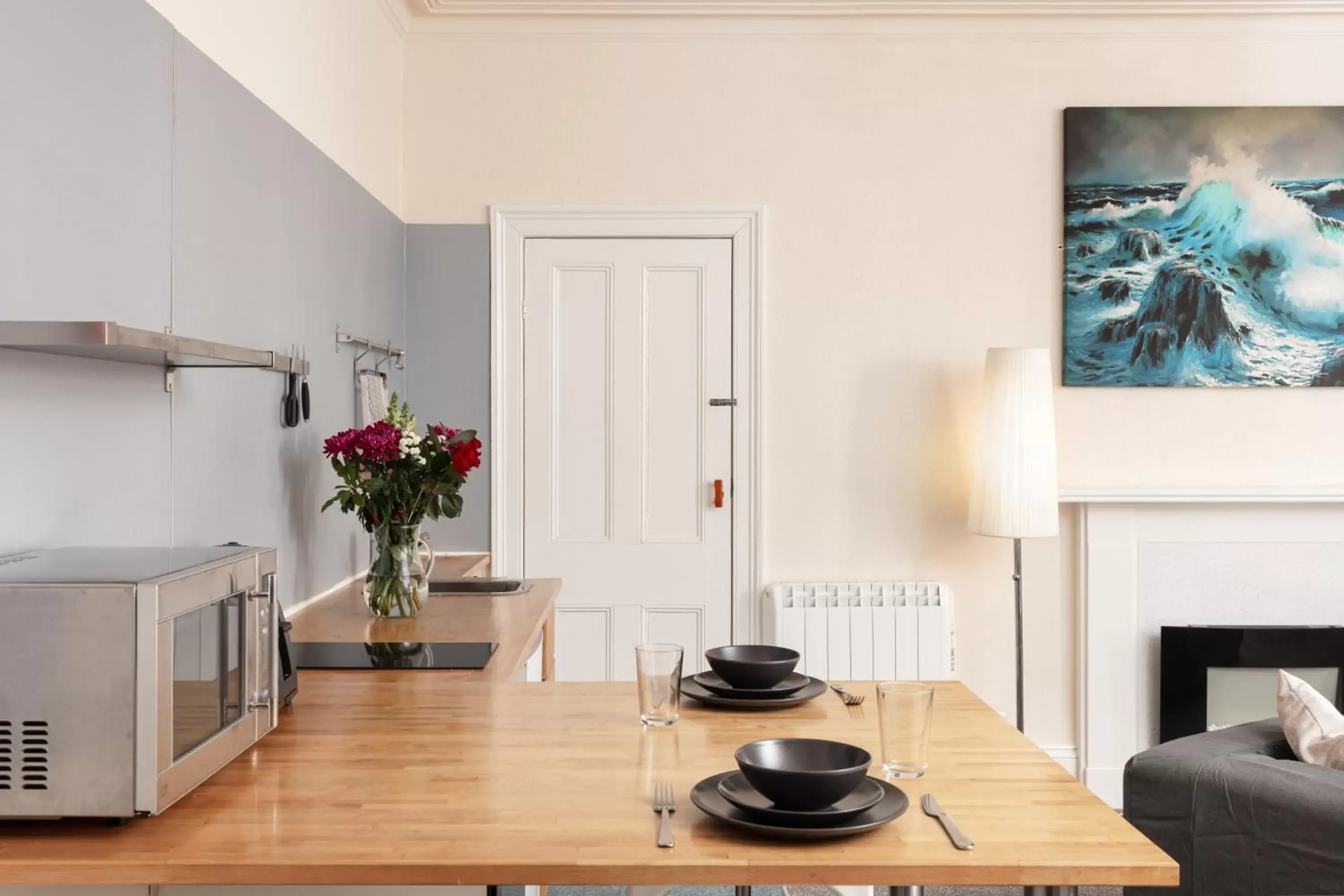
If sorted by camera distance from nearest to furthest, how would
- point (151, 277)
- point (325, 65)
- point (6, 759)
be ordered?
point (6, 759)
point (151, 277)
point (325, 65)

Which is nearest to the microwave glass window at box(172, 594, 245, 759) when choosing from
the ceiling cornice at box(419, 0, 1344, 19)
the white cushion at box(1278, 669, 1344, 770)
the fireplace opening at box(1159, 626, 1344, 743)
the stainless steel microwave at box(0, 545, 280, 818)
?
the stainless steel microwave at box(0, 545, 280, 818)

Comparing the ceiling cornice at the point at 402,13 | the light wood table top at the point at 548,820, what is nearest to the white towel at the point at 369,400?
the ceiling cornice at the point at 402,13

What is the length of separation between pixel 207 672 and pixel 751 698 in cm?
79

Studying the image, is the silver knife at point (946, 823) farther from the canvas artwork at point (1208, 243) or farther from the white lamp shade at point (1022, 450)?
the canvas artwork at point (1208, 243)

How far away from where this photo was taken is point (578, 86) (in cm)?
394

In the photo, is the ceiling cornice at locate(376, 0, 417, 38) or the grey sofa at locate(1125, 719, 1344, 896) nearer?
the grey sofa at locate(1125, 719, 1344, 896)

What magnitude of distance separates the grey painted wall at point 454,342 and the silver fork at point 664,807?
270 cm

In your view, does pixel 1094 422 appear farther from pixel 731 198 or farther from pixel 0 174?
pixel 0 174

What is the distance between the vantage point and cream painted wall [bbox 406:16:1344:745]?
3.92 m

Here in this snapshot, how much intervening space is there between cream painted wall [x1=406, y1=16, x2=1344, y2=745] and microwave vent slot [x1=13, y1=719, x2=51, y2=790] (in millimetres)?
2938

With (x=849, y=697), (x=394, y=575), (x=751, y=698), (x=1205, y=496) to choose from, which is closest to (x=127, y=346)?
(x=751, y=698)

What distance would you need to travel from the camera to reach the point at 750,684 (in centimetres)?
176

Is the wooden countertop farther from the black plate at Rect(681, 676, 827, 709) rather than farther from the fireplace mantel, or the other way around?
the fireplace mantel

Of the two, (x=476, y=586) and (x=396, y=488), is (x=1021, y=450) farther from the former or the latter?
(x=396, y=488)
